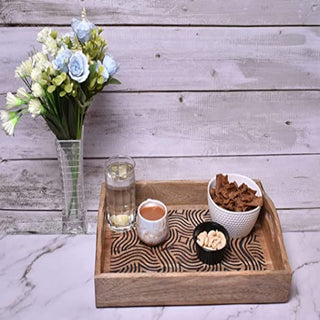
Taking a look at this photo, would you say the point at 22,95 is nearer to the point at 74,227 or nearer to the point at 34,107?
the point at 34,107

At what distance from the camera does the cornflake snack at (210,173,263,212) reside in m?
0.98

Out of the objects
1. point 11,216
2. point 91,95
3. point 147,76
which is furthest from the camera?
point 11,216

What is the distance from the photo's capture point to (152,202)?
1016mm

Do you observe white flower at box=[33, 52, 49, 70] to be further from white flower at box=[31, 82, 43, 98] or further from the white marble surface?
the white marble surface

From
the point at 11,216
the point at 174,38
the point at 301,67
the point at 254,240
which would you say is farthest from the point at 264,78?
the point at 11,216

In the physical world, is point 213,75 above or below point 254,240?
above

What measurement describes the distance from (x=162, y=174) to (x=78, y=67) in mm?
409

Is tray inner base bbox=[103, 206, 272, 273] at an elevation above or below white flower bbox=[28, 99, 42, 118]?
below

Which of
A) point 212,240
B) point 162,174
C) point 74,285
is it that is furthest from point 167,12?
point 74,285

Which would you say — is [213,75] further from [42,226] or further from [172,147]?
[42,226]

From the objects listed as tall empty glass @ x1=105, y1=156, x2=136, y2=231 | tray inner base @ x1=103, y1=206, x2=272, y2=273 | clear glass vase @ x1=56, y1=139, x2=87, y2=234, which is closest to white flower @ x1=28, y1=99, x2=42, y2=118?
clear glass vase @ x1=56, y1=139, x2=87, y2=234

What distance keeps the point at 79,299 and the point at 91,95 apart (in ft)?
1.43

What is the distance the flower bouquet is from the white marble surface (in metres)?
0.29

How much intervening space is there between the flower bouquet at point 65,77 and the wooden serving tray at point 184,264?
0.25m
